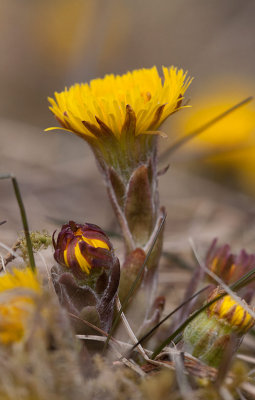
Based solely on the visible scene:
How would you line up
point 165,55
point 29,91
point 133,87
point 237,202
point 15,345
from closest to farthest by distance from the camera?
point 15,345 → point 133,87 → point 237,202 → point 29,91 → point 165,55

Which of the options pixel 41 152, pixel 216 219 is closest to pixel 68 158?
pixel 41 152

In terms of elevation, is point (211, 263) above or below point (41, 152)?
below

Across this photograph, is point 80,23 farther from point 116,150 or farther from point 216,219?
point 116,150

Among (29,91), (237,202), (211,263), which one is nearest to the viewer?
(211,263)

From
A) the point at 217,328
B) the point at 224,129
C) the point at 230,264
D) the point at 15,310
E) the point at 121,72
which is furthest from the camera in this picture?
the point at 121,72

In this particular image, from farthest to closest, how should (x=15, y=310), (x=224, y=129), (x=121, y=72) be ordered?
(x=121, y=72)
(x=224, y=129)
(x=15, y=310)

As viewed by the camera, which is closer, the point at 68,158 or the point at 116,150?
the point at 116,150

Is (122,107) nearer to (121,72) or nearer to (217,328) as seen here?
(217,328)

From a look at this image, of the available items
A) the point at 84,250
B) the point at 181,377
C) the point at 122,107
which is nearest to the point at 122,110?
the point at 122,107
